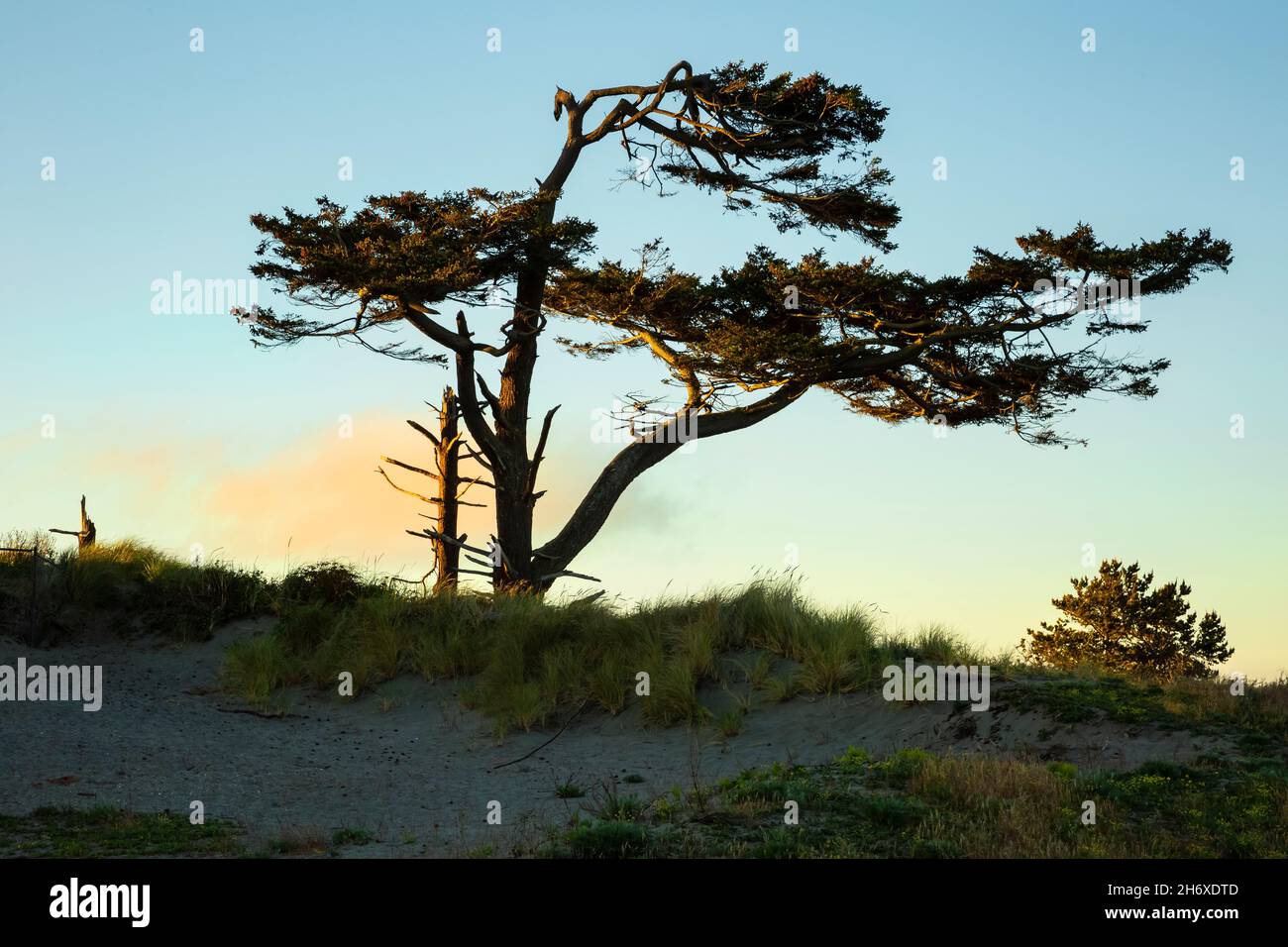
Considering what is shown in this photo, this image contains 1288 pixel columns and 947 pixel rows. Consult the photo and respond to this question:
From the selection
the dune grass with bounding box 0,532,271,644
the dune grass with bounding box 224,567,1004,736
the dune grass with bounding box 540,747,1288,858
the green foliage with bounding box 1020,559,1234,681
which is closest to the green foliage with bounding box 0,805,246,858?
the dune grass with bounding box 540,747,1288,858

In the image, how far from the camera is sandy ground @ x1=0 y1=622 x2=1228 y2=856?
9.78 meters

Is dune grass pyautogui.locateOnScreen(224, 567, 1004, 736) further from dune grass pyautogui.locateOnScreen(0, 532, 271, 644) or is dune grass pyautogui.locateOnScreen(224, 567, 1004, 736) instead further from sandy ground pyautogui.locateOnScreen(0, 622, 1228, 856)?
dune grass pyautogui.locateOnScreen(0, 532, 271, 644)

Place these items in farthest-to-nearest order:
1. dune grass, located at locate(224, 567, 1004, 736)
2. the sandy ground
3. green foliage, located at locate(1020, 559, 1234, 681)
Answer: green foliage, located at locate(1020, 559, 1234, 681) < dune grass, located at locate(224, 567, 1004, 736) < the sandy ground

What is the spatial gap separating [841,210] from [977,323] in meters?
3.17

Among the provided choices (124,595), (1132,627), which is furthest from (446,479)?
(1132,627)

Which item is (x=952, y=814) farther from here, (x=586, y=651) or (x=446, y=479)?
(x=446, y=479)

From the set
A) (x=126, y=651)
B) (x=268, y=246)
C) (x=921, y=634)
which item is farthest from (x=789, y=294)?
(x=126, y=651)

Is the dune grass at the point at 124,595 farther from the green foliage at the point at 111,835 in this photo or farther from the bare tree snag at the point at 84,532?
the green foliage at the point at 111,835

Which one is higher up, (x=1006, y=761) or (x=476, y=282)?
(x=476, y=282)

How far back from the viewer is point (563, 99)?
2094 centimetres

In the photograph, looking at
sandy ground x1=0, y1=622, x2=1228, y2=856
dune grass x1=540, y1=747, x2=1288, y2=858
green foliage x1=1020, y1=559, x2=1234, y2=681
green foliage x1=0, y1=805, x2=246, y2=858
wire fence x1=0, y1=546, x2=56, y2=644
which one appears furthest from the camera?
green foliage x1=1020, y1=559, x2=1234, y2=681

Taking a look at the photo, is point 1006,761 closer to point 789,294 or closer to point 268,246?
point 789,294

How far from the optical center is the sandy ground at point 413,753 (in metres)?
9.78

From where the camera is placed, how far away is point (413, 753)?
41.0ft
